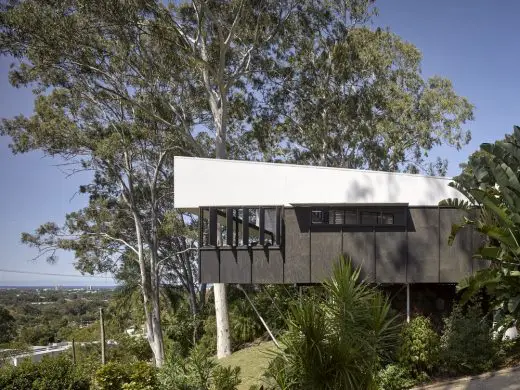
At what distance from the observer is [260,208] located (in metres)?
13.5

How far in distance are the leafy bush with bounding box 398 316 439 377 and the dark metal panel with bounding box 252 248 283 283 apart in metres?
3.45

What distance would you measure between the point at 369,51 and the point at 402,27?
6.44ft

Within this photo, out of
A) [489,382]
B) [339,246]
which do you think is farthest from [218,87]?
[489,382]

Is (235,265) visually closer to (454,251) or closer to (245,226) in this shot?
(245,226)

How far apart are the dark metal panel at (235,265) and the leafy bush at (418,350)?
4203 mm

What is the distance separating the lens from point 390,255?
42.5ft

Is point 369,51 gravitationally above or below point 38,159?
above

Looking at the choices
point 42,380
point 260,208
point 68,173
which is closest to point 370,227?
point 260,208

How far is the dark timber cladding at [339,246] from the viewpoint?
41.8ft

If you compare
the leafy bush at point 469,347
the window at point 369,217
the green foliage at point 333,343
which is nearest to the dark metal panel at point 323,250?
the window at point 369,217

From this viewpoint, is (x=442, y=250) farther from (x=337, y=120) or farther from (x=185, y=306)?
(x=185, y=306)

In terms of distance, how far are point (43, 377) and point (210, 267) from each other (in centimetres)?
485

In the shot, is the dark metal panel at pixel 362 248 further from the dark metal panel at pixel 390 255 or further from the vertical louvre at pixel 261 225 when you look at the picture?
the vertical louvre at pixel 261 225

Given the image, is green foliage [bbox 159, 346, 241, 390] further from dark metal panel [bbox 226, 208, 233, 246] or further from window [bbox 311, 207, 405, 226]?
window [bbox 311, 207, 405, 226]
